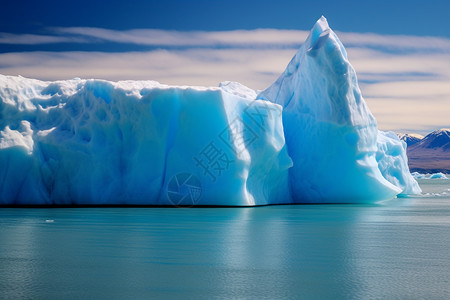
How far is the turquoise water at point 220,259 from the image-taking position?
4.83m

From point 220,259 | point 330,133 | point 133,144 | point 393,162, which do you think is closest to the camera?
point 220,259

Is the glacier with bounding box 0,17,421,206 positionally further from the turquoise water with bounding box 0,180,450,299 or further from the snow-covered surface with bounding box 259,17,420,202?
the turquoise water with bounding box 0,180,450,299

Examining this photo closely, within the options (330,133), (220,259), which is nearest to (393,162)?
(330,133)

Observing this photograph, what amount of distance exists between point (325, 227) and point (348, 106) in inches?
288

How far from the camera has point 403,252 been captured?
7.01 m

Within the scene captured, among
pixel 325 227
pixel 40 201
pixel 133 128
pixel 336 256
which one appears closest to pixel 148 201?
pixel 133 128

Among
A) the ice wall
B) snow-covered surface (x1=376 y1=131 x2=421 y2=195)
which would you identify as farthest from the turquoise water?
snow-covered surface (x1=376 y1=131 x2=421 y2=195)

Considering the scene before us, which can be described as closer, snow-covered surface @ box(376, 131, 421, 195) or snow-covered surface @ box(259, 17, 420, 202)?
snow-covered surface @ box(259, 17, 420, 202)

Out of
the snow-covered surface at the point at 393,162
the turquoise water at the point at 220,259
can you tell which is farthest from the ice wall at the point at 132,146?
the snow-covered surface at the point at 393,162

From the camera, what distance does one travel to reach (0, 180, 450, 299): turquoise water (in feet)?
15.8

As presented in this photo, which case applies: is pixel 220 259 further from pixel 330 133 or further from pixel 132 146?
pixel 330 133

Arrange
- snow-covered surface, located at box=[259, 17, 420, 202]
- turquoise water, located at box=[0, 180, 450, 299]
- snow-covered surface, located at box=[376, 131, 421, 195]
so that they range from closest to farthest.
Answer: turquoise water, located at box=[0, 180, 450, 299]
snow-covered surface, located at box=[259, 17, 420, 202]
snow-covered surface, located at box=[376, 131, 421, 195]

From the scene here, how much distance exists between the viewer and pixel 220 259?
6.33m

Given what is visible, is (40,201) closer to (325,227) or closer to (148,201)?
(148,201)
